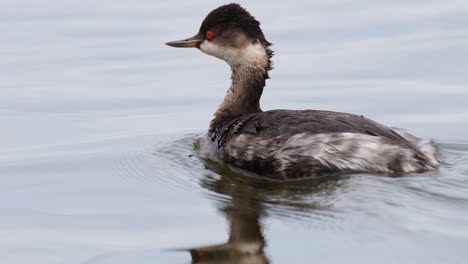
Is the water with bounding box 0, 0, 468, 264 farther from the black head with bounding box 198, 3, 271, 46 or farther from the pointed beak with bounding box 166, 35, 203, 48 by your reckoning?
the black head with bounding box 198, 3, 271, 46

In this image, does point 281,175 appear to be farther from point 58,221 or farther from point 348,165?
point 58,221

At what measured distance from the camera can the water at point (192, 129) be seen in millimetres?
6809

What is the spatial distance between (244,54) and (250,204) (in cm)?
216

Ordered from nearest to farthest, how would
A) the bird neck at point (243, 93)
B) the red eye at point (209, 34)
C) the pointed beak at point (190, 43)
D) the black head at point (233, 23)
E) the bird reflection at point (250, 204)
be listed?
1. the bird reflection at point (250, 204)
2. the black head at point (233, 23)
3. the bird neck at point (243, 93)
4. the red eye at point (209, 34)
5. the pointed beak at point (190, 43)

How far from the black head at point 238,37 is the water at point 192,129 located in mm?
787

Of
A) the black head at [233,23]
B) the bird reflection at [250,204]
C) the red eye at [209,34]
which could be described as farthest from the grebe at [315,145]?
the red eye at [209,34]

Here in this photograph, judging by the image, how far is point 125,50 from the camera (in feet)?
41.9

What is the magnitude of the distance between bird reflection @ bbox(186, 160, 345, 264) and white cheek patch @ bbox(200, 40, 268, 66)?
1029mm

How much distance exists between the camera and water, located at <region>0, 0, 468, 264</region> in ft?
22.3

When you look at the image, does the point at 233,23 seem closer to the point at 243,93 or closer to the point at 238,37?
the point at 238,37

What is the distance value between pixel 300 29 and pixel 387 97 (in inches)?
104

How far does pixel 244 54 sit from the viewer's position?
9.48 meters

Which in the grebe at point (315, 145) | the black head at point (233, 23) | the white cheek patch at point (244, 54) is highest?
the black head at point (233, 23)

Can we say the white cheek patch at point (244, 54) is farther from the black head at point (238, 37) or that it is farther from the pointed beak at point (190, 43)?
the pointed beak at point (190, 43)
